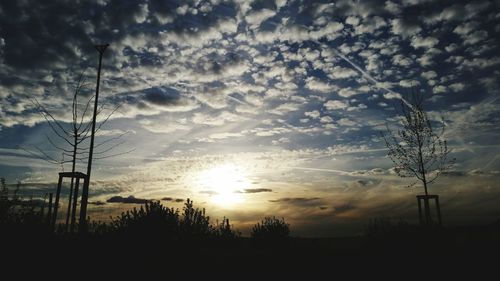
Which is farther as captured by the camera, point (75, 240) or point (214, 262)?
point (75, 240)

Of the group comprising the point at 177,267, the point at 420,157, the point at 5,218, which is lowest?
the point at 177,267

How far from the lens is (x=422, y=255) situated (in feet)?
31.2

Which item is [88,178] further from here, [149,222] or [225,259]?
[225,259]

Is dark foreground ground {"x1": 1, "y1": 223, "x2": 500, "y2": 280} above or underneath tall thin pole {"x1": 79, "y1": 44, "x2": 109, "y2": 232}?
underneath

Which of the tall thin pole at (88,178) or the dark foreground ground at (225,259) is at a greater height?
the tall thin pole at (88,178)

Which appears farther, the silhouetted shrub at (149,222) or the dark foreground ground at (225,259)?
the silhouetted shrub at (149,222)

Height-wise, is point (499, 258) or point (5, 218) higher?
point (5, 218)

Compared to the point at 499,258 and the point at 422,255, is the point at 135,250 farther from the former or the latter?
the point at 499,258

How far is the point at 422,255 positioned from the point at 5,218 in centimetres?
1439

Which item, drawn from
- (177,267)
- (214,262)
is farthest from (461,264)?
(177,267)

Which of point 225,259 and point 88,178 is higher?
point 88,178

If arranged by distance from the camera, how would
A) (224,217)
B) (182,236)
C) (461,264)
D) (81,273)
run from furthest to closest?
(224,217) < (182,236) < (461,264) < (81,273)

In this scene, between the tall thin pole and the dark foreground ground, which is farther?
the tall thin pole

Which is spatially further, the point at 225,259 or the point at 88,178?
the point at 88,178
